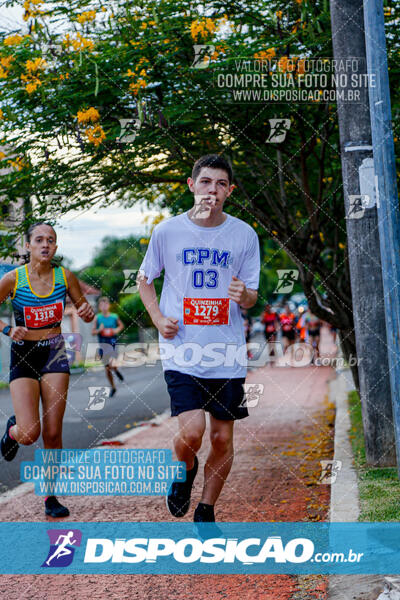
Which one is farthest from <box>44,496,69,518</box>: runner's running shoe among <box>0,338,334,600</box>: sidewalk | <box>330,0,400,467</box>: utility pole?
<box>330,0,400,467</box>: utility pole

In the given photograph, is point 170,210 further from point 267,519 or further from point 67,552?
point 67,552

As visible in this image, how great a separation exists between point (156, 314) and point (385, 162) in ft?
6.00

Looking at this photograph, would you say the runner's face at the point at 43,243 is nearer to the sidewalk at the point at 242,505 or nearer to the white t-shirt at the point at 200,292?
the white t-shirt at the point at 200,292

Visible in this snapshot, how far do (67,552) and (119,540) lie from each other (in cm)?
35

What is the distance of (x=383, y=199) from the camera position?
501cm

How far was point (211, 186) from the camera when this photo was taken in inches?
169

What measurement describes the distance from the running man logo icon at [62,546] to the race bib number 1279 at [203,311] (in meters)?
1.45

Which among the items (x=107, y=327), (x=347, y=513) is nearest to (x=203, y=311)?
(x=347, y=513)

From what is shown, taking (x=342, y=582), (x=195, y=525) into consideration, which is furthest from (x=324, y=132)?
(x=342, y=582)

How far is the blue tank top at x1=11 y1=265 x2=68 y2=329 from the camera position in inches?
195

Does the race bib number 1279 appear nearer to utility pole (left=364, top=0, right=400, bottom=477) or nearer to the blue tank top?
the blue tank top

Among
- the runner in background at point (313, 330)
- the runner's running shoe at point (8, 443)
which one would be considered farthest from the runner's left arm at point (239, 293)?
the runner in background at point (313, 330)

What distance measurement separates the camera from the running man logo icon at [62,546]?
434 cm

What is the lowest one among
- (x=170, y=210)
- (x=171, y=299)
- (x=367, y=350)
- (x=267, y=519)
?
(x=267, y=519)
